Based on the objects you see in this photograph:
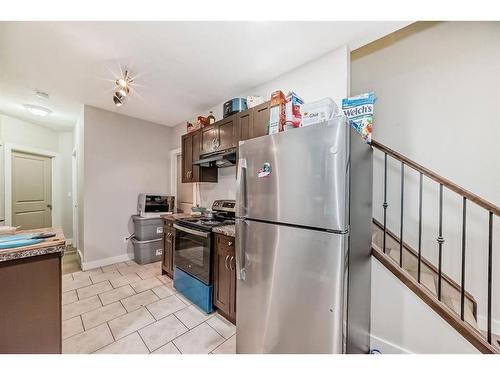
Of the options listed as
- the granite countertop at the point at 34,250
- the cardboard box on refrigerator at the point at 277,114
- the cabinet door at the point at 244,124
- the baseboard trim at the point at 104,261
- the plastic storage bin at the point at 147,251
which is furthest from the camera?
the plastic storage bin at the point at 147,251

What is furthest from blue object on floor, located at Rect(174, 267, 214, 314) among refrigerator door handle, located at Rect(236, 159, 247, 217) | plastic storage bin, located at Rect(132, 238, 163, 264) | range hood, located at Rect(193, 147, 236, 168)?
range hood, located at Rect(193, 147, 236, 168)

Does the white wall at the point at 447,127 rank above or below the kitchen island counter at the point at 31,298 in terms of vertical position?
above

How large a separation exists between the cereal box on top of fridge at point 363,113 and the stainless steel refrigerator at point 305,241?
17 cm

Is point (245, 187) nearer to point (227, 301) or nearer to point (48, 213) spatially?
point (227, 301)

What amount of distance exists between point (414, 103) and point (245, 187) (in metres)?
1.93

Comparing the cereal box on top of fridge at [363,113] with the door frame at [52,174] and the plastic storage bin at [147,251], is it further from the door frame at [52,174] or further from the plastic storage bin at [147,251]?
the door frame at [52,174]

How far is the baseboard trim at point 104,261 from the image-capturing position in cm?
318

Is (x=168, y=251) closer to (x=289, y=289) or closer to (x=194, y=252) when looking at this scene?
(x=194, y=252)

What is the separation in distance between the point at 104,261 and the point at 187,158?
2202mm

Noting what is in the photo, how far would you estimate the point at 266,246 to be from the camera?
136cm

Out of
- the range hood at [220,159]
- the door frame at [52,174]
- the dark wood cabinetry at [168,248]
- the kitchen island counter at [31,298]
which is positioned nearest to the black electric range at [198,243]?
the dark wood cabinetry at [168,248]

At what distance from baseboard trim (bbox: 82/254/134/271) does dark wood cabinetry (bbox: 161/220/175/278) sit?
106 cm

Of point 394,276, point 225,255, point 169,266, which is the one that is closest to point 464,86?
point 394,276
